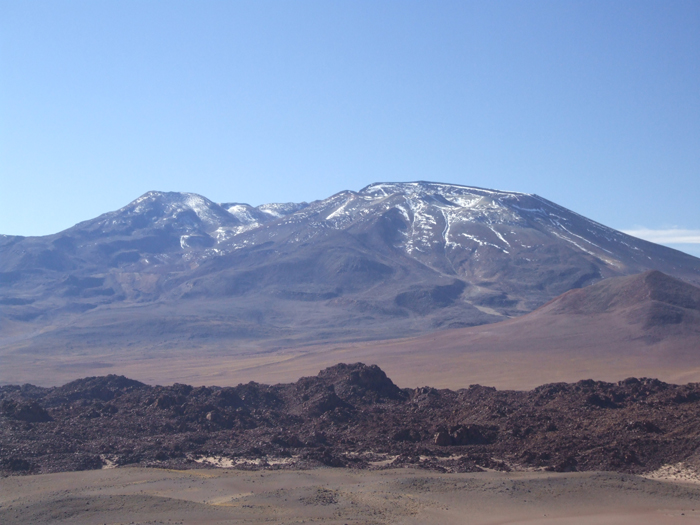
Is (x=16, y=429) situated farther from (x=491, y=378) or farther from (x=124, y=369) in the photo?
(x=124, y=369)

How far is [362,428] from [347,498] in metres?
10.1

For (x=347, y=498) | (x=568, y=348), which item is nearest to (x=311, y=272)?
(x=568, y=348)

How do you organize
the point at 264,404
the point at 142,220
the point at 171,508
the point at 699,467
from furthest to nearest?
1. the point at 142,220
2. the point at 264,404
3. the point at 699,467
4. the point at 171,508

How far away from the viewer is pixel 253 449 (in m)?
22.8

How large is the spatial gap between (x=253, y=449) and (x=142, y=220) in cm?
17822

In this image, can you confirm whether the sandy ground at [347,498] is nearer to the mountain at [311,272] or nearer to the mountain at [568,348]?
the mountain at [568,348]

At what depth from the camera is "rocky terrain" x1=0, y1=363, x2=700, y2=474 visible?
2073cm

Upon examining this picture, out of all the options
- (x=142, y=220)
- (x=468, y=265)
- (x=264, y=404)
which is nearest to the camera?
(x=264, y=404)

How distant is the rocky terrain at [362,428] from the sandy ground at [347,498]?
204 centimetres

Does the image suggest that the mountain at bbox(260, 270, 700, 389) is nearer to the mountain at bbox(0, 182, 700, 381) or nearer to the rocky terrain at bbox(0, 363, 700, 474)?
the rocky terrain at bbox(0, 363, 700, 474)

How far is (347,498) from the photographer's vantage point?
1645cm

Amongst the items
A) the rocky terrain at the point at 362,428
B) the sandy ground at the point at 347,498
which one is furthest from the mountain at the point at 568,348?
the sandy ground at the point at 347,498

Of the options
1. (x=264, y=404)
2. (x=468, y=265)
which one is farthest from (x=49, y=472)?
(x=468, y=265)

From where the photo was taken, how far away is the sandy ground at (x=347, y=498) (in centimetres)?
1492
